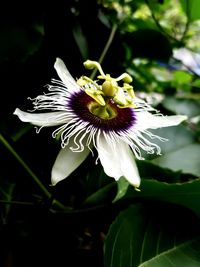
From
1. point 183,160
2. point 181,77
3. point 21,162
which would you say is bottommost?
point 181,77

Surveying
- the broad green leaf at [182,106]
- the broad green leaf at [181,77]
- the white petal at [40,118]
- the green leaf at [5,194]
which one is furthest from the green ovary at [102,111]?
the broad green leaf at [181,77]

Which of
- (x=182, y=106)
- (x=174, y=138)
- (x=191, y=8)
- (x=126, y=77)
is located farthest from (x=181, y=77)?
(x=126, y=77)

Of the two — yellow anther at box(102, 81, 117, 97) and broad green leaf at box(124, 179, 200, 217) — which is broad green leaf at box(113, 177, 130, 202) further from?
yellow anther at box(102, 81, 117, 97)

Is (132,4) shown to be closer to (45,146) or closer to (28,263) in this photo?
(45,146)

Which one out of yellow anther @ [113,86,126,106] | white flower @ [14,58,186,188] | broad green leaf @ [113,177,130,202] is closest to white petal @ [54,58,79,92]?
white flower @ [14,58,186,188]

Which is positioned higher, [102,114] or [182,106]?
[102,114]

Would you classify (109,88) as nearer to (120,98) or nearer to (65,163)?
(120,98)

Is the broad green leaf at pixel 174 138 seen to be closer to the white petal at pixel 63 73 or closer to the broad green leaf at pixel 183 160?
the broad green leaf at pixel 183 160
